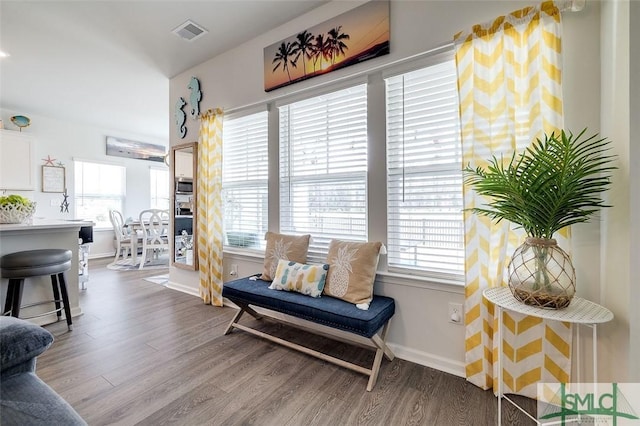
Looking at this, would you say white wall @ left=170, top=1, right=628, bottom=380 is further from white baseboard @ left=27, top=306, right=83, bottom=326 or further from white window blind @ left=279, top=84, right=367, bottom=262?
white baseboard @ left=27, top=306, right=83, bottom=326

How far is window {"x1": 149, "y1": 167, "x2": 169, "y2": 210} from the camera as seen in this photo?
22.6ft

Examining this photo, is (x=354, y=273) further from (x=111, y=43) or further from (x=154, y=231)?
(x=154, y=231)

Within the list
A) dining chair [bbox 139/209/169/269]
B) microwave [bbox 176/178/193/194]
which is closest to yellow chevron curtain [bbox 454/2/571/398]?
microwave [bbox 176/178/193/194]

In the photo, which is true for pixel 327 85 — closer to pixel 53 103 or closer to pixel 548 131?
pixel 548 131

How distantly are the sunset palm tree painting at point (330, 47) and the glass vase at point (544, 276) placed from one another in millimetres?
1683

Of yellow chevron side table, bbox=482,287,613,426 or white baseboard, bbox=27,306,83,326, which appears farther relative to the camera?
white baseboard, bbox=27,306,83,326

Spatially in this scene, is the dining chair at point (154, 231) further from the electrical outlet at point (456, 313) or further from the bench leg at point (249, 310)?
the electrical outlet at point (456, 313)

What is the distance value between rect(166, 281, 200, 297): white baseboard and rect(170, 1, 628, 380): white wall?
0.72m

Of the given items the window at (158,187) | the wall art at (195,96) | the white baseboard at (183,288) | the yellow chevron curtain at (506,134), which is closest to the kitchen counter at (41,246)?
the white baseboard at (183,288)

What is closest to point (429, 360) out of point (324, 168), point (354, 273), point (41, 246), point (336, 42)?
point (354, 273)

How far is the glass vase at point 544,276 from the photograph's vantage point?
129 centimetres

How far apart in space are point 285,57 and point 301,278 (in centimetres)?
207

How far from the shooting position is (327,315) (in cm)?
182

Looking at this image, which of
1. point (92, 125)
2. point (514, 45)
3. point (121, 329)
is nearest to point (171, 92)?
point (121, 329)
